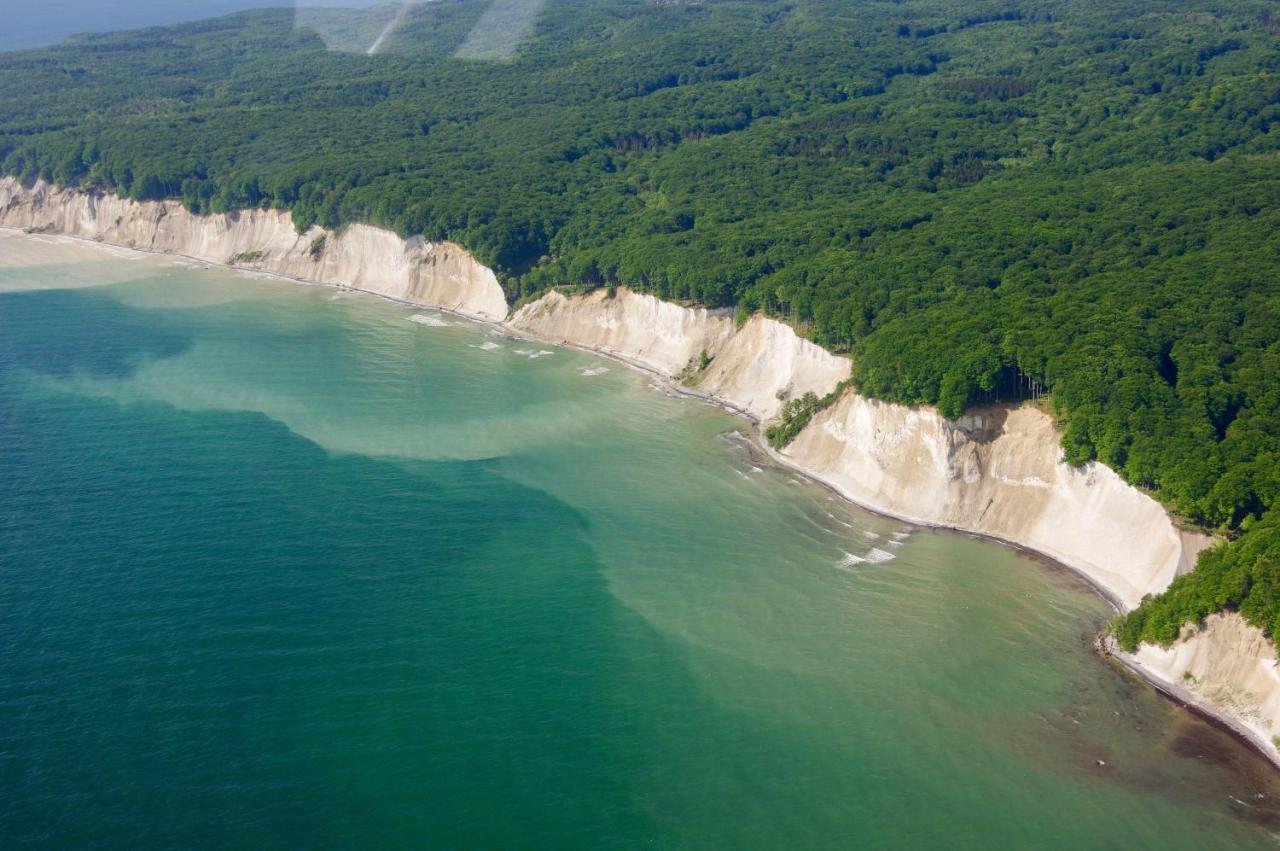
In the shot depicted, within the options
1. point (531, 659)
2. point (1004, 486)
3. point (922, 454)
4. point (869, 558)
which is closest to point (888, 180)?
point (922, 454)

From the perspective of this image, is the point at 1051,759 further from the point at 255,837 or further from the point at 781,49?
the point at 781,49

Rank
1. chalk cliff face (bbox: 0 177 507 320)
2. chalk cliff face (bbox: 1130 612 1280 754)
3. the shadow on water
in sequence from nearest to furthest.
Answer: chalk cliff face (bbox: 1130 612 1280 754), the shadow on water, chalk cliff face (bbox: 0 177 507 320)

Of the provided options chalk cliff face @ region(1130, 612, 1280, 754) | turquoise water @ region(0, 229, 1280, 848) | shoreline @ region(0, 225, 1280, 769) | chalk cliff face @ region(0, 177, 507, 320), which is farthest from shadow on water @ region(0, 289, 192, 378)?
chalk cliff face @ region(1130, 612, 1280, 754)

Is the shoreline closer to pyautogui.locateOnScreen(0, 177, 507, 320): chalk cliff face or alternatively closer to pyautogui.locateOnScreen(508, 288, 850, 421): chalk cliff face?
pyautogui.locateOnScreen(508, 288, 850, 421): chalk cliff face

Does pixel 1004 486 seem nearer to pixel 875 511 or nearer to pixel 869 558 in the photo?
pixel 875 511

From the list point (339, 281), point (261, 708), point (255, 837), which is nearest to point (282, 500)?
point (261, 708)
